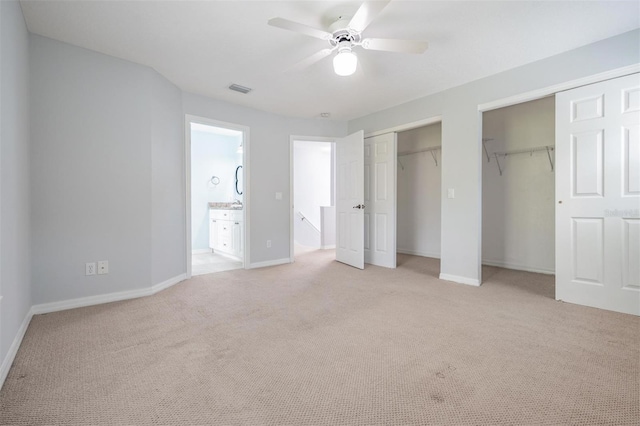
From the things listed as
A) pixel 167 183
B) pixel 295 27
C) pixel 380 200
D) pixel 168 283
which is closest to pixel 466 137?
pixel 380 200

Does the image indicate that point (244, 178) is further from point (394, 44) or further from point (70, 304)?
point (394, 44)

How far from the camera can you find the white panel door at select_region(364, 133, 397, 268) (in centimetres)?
430

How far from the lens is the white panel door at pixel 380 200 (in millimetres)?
4305

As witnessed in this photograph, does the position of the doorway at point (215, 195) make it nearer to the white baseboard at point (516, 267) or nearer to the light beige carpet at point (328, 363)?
the light beige carpet at point (328, 363)

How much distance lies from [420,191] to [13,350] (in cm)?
535

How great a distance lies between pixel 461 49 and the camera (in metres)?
2.67

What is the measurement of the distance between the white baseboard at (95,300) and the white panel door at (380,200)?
2.90 meters

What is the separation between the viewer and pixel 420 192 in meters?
5.44

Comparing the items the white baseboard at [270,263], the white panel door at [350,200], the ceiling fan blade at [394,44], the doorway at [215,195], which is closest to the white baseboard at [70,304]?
the white baseboard at [270,263]

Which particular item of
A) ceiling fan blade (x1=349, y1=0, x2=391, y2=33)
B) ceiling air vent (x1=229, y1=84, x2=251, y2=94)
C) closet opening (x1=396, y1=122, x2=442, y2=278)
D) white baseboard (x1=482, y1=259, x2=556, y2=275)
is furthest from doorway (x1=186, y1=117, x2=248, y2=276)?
white baseboard (x1=482, y1=259, x2=556, y2=275)

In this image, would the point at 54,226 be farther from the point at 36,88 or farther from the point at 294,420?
the point at 294,420

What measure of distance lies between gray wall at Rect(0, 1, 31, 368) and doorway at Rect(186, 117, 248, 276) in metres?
2.62

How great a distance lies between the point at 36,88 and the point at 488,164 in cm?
538

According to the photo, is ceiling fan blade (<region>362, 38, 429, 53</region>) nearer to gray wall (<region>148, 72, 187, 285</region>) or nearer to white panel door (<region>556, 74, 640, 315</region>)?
white panel door (<region>556, 74, 640, 315</region>)
